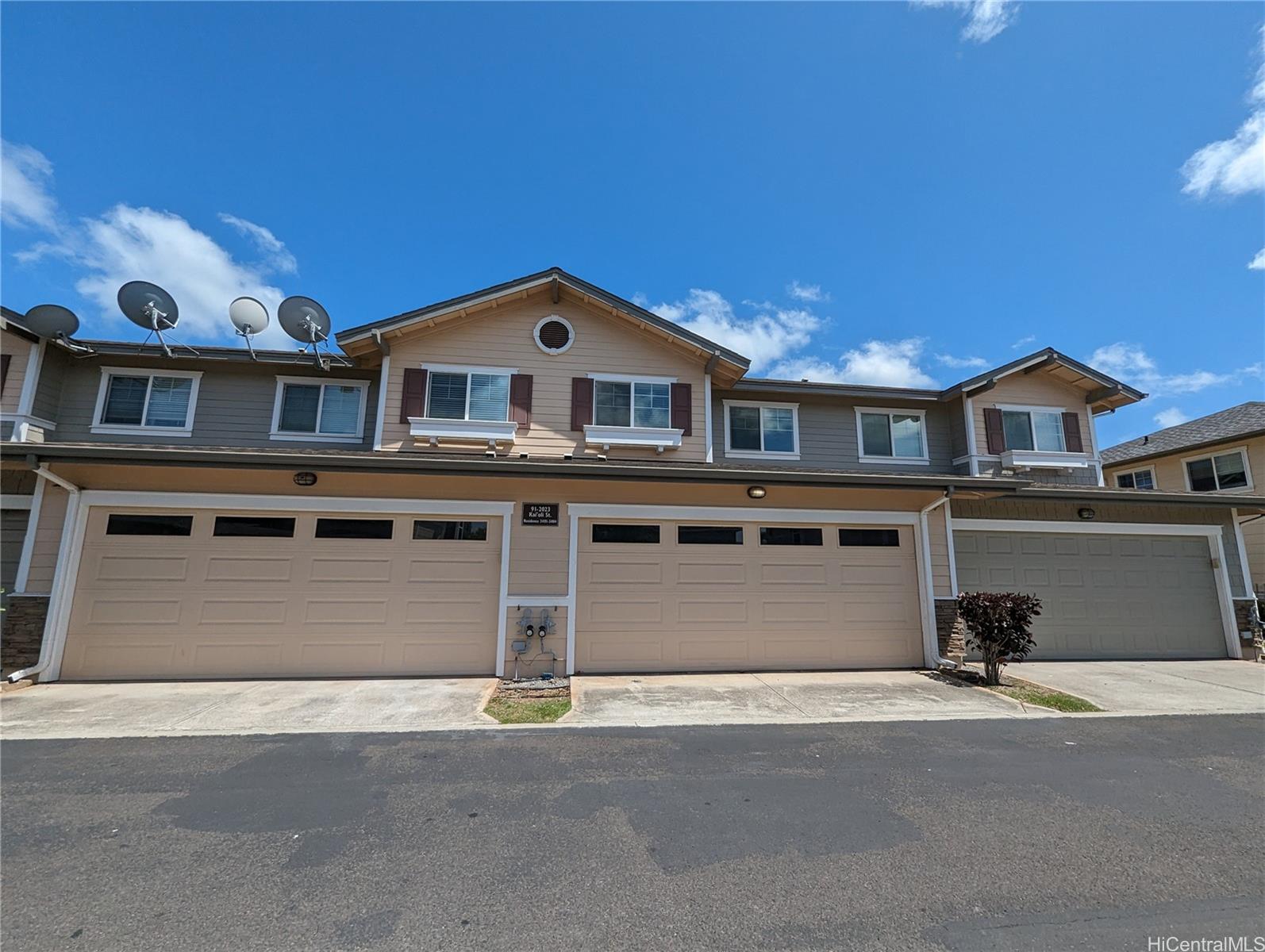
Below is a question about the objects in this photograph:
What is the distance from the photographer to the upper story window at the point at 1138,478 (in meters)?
17.5

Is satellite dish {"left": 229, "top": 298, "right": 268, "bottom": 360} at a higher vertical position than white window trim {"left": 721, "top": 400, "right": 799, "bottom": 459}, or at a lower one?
higher

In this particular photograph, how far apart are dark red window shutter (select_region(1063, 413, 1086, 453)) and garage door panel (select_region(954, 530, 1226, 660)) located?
2.82 meters

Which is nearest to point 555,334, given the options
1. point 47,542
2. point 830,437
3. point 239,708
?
point 830,437

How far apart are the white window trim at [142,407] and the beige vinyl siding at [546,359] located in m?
4.13

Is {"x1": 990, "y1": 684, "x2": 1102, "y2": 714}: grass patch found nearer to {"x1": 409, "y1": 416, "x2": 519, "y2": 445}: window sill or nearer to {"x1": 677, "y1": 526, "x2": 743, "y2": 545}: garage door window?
{"x1": 677, "y1": 526, "x2": 743, "y2": 545}: garage door window

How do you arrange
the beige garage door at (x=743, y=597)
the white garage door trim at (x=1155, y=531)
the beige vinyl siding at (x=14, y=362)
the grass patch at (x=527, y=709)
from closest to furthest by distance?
the grass patch at (x=527, y=709) → the beige garage door at (x=743, y=597) → the beige vinyl siding at (x=14, y=362) → the white garage door trim at (x=1155, y=531)

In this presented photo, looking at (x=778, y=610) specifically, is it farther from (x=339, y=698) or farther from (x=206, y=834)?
(x=206, y=834)

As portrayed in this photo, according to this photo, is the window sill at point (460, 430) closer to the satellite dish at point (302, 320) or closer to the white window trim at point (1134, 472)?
the satellite dish at point (302, 320)

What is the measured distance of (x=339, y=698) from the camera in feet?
23.0

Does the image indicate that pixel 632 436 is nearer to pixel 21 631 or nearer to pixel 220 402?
pixel 220 402

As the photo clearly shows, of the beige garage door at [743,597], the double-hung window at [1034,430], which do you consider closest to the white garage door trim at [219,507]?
the beige garage door at [743,597]

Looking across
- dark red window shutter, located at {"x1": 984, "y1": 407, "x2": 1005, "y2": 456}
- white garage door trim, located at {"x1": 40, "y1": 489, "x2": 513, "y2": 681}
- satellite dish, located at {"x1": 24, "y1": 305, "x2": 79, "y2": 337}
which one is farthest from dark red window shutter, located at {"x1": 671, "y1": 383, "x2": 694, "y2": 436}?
satellite dish, located at {"x1": 24, "y1": 305, "x2": 79, "y2": 337}

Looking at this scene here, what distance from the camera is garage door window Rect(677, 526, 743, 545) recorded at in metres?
9.02

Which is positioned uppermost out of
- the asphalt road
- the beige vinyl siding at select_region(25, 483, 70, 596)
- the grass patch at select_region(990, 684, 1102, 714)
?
the beige vinyl siding at select_region(25, 483, 70, 596)
